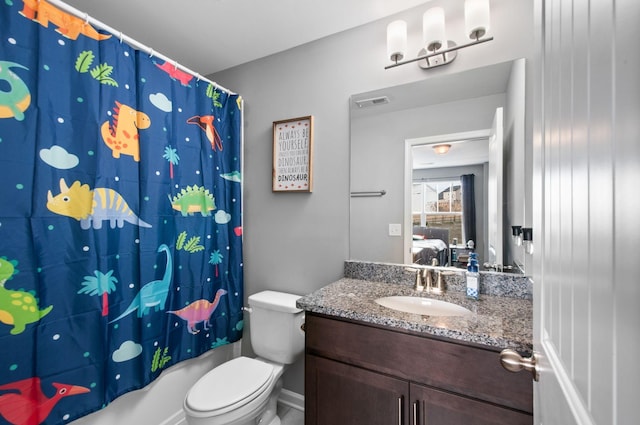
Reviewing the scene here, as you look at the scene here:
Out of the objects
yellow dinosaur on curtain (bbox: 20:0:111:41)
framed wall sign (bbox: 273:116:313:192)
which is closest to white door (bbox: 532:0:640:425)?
framed wall sign (bbox: 273:116:313:192)

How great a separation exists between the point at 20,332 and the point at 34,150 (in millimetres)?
706

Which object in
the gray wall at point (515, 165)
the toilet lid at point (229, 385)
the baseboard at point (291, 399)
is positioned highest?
the gray wall at point (515, 165)

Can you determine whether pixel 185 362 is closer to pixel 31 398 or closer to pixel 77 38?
pixel 31 398

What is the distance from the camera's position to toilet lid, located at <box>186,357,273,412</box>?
1.30 metres

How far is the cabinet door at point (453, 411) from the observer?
0.90 meters

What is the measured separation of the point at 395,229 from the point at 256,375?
1100 mm

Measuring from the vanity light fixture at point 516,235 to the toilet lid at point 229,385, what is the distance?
140 cm

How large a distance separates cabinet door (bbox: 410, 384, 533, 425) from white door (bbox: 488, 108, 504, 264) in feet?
2.28

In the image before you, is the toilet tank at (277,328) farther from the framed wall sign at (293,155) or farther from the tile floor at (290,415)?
the framed wall sign at (293,155)

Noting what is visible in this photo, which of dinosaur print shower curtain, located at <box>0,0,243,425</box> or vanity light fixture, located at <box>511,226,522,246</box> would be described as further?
vanity light fixture, located at <box>511,226,522,246</box>

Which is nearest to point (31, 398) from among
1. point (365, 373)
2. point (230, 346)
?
point (230, 346)

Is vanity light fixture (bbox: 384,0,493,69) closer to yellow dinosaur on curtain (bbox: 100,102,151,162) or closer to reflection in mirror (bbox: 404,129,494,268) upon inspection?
reflection in mirror (bbox: 404,129,494,268)

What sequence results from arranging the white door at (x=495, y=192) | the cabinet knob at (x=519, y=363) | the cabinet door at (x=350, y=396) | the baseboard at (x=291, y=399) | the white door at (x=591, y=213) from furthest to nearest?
the baseboard at (x=291, y=399) → the white door at (x=495, y=192) → the cabinet door at (x=350, y=396) → the cabinet knob at (x=519, y=363) → the white door at (x=591, y=213)

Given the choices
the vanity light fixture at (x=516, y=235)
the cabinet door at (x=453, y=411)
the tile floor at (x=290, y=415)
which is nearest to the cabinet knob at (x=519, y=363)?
the cabinet door at (x=453, y=411)
